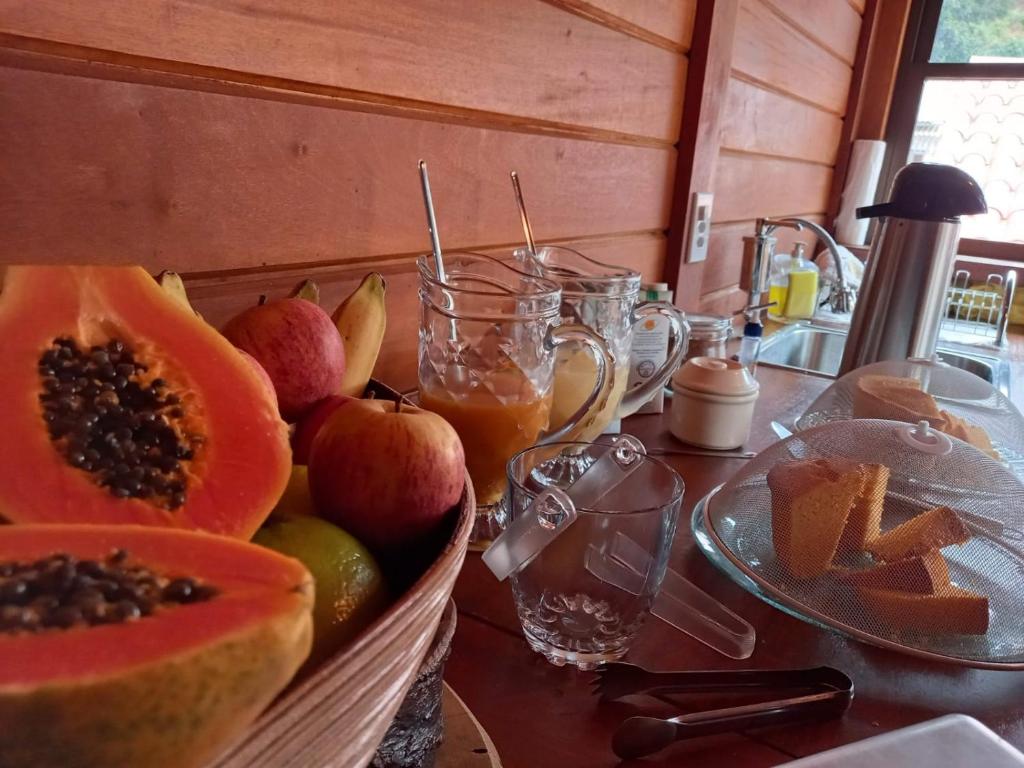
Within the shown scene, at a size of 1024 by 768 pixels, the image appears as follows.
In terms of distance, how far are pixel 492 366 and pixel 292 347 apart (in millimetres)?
251

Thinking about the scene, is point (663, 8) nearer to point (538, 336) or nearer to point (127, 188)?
point (538, 336)

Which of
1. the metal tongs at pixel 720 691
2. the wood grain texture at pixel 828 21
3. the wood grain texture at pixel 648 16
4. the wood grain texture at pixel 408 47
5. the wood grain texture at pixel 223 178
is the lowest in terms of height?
the metal tongs at pixel 720 691

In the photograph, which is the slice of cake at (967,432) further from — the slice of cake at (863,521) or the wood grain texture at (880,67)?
the wood grain texture at (880,67)

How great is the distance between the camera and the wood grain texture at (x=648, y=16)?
1.03 m

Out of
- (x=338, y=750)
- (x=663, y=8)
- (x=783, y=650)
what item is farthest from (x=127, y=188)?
(x=663, y=8)

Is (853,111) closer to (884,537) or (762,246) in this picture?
(762,246)

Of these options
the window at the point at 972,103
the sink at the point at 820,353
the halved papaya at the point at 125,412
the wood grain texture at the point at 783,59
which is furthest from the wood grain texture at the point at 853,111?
the halved papaya at the point at 125,412

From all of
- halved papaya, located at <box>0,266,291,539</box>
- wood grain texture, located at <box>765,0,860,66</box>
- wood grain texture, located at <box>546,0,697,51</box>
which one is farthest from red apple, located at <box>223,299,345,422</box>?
wood grain texture, located at <box>765,0,860,66</box>

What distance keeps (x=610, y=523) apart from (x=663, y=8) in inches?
40.3

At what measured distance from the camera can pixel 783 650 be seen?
555mm

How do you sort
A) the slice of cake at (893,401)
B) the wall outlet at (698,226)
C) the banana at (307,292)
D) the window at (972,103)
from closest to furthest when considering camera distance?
the banana at (307,292), the slice of cake at (893,401), the wall outlet at (698,226), the window at (972,103)

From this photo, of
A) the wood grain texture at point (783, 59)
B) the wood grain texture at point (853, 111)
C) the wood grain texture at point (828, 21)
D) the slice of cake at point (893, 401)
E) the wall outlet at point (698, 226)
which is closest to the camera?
the slice of cake at point (893, 401)

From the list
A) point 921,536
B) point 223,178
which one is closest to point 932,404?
point 921,536

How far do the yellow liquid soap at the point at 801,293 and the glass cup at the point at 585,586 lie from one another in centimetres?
146
